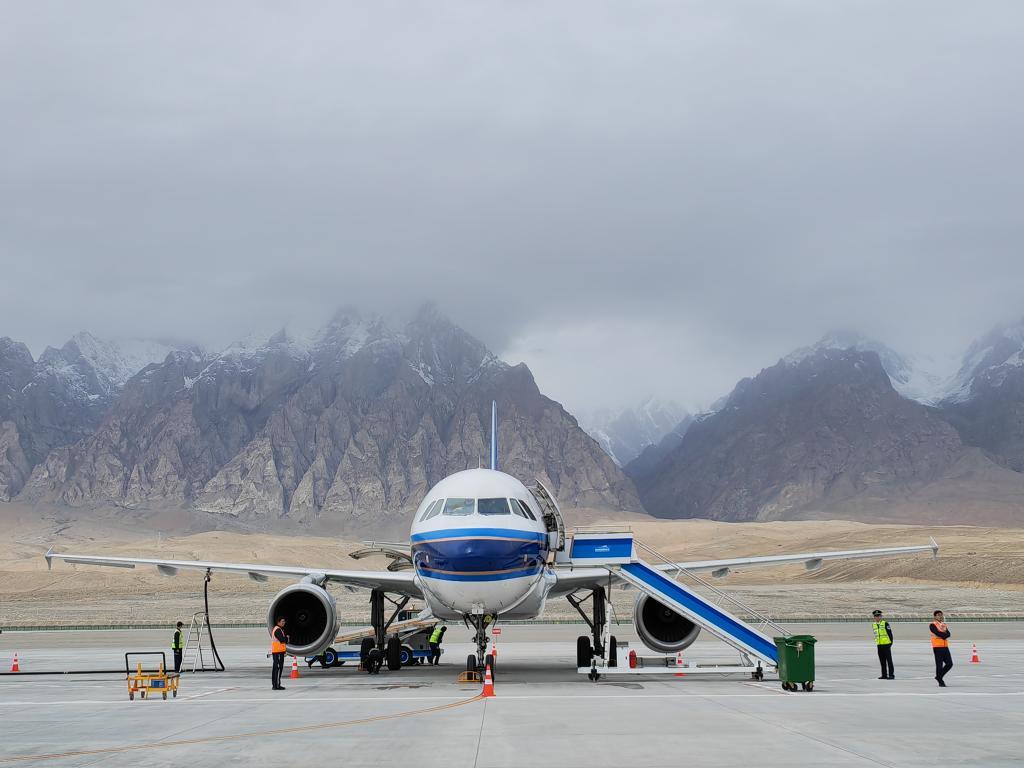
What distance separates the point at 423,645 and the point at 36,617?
5116 cm

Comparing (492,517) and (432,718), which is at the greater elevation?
(492,517)

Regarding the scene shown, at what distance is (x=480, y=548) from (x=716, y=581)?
76378mm

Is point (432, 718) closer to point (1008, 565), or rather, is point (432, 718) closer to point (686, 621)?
point (686, 621)

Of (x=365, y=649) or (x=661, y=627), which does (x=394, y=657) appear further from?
(x=661, y=627)

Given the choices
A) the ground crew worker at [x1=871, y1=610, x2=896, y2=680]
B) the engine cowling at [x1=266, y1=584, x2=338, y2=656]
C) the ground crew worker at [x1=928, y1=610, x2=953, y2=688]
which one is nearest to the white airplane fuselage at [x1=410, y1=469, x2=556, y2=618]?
the engine cowling at [x1=266, y1=584, x2=338, y2=656]

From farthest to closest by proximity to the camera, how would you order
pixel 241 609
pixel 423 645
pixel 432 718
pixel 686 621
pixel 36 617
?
pixel 241 609 → pixel 36 617 → pixel 423 645 → pixel 686 621 → pixel 432 718

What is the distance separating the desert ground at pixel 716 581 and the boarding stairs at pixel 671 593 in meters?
37.6

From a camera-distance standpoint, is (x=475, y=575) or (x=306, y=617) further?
(x=306, y=617)

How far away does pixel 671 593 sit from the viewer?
2428cm

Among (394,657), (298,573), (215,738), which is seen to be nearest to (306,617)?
(298,573)

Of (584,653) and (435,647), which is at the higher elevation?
(584,653)

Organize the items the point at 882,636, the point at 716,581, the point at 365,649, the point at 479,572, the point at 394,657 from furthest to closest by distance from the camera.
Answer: the point at 716,581
the point at 365,649
the point at 394,657
the point at 882,636
the point at 479,572

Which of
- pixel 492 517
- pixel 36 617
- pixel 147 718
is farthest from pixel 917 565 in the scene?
pixel 147 718

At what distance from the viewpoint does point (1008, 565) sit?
305 feet
